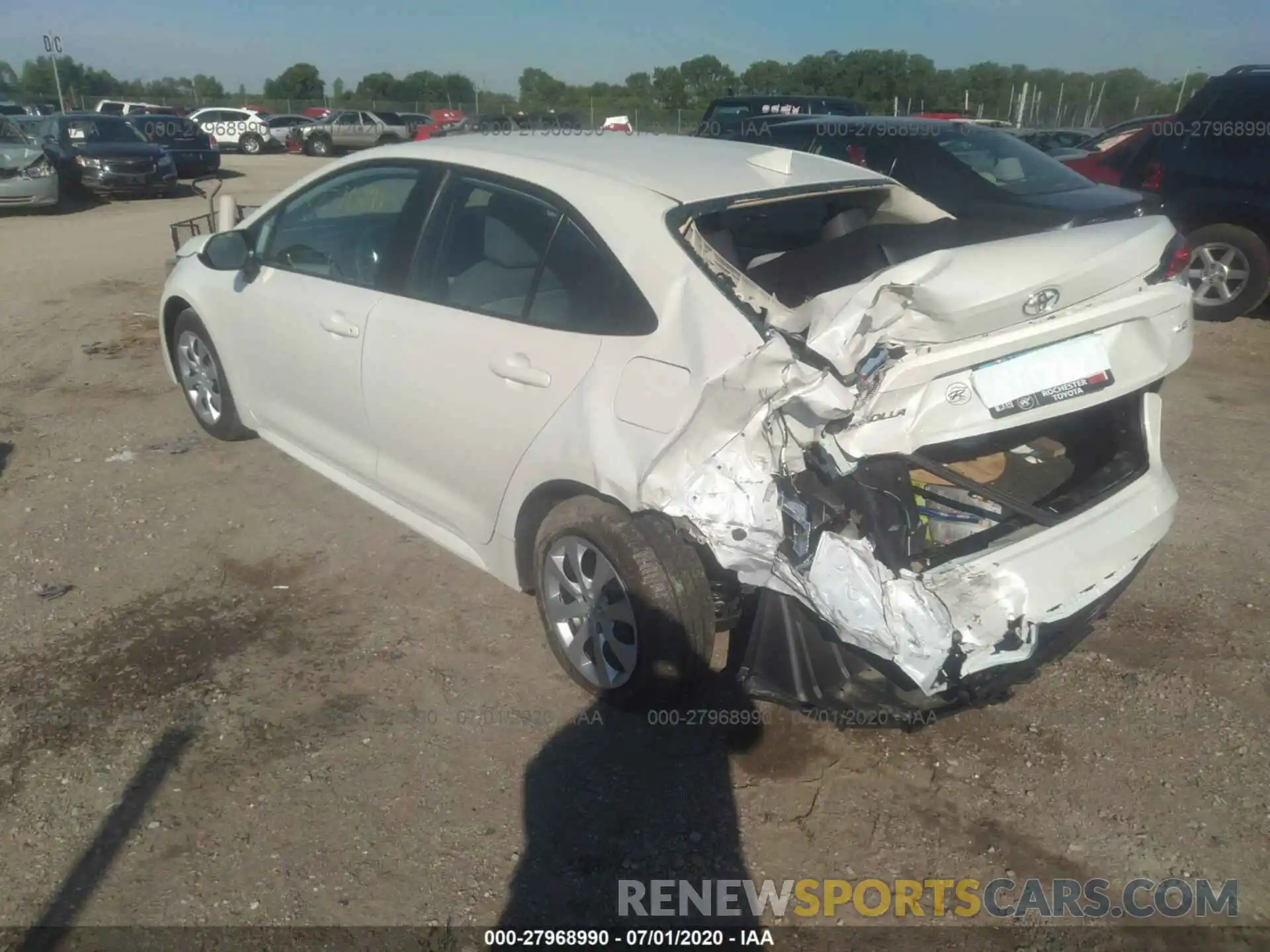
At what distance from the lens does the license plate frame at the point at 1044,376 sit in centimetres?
254

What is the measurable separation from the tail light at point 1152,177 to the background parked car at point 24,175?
50.4 feet

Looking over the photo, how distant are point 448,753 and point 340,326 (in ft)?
5.77

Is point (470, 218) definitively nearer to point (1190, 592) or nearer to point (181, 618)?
point (181, 618)

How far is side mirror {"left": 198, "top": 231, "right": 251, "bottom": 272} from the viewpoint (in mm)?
4289

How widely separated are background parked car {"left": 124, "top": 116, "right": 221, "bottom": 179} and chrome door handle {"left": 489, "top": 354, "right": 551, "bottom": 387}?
2155 centimetres

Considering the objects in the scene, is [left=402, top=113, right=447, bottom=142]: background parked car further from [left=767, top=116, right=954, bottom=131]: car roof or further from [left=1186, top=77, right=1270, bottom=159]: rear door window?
[left=1186, top=77, right=1270, bottom=159]: rear door window

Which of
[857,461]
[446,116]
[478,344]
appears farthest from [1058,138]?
[446,116]

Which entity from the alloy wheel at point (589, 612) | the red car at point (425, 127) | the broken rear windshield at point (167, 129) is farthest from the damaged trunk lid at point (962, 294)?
the red car at point (425, 127)

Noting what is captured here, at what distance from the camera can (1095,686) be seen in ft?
A: 11.0

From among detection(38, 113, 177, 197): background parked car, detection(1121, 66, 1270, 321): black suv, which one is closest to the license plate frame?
detection(1121, 66, 1270, 321): black suv

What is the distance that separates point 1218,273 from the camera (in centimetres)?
838

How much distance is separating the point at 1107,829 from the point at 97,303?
9.14 m

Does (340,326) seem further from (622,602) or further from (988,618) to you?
(988,618)

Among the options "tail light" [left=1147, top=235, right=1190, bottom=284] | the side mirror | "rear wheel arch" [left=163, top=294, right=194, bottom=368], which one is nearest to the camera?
"tail light" [left=1147, top=235, right=1190, bottom=284]
